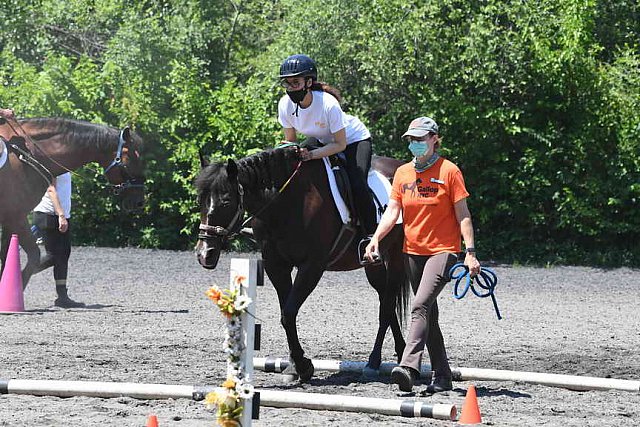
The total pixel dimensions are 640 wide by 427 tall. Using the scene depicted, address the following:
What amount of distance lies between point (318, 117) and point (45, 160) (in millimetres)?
5426

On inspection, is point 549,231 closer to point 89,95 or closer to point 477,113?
point 477,113

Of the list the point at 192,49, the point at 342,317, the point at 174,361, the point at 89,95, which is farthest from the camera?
the point at 192,49

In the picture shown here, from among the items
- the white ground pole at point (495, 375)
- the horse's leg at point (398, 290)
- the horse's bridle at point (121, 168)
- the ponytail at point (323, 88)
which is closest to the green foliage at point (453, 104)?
the horse's bridle at point (121, 168)

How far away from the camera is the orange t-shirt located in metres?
8.13

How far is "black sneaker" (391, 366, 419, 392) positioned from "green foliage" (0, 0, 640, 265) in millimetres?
11363

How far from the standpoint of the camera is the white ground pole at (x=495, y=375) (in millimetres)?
8258

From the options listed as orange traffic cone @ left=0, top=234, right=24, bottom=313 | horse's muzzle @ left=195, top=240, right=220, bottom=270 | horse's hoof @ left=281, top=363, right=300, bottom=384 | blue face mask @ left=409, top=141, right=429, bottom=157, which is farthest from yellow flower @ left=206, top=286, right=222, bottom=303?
orange traffic cone @ left=0, top=234, right=24, bottom=313

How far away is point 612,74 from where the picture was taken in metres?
19.1

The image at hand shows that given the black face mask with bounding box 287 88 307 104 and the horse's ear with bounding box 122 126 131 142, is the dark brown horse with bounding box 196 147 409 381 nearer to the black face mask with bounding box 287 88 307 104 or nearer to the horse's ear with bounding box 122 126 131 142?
the black face mask with bounding box 287 88 307 104

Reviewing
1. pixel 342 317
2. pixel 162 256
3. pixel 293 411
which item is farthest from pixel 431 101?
pixel 293 411

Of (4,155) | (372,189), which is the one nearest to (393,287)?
(372,189)

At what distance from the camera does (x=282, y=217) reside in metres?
8.71

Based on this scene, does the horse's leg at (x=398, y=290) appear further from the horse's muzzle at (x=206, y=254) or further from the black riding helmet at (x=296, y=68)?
the horse's muzzle at (x=206, y=254)

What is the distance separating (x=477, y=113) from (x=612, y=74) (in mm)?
2490
